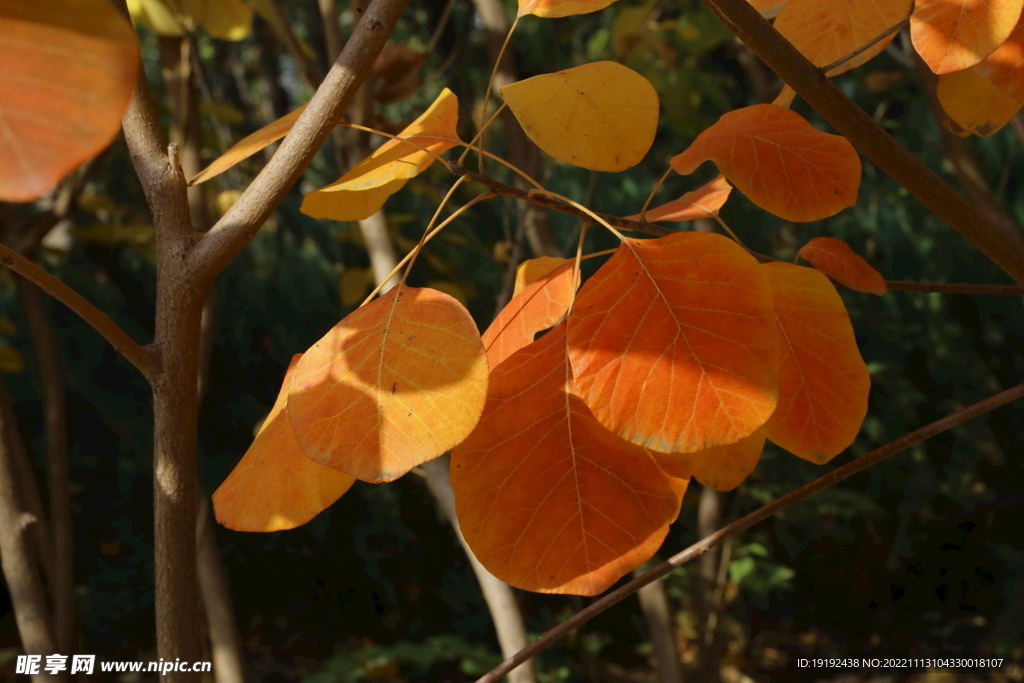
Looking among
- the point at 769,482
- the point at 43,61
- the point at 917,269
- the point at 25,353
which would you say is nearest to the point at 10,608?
the point at 25,353

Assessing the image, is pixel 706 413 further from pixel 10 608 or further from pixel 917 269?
pixel 10 608

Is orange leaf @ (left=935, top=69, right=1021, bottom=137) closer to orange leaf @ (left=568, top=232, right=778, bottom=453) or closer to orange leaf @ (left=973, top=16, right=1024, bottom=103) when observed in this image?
orange leaf @ (left=973, top=16, right=1024, bottom=103)

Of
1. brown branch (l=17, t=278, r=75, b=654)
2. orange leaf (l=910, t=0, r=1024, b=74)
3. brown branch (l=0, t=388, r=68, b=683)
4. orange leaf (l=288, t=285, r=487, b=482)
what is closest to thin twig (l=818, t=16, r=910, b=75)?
orange leaf (l=910, t=0, r=1024, b=74)

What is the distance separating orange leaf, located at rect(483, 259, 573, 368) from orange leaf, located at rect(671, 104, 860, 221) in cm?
11

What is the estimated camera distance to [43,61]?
0.17 metres

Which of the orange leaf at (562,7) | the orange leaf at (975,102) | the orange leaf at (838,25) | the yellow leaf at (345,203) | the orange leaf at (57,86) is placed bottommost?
the orange leaf at (57,86)

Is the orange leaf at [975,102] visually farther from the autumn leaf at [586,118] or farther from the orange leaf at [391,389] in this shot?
the orange leaf at [391,389]

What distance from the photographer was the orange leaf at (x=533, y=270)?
0.42 metres

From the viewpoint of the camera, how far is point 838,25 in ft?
1.33

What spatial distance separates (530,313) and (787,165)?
0.17 meters

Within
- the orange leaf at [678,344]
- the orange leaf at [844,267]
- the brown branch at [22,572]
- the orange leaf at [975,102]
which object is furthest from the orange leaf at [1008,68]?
the brown branch at [22,572]

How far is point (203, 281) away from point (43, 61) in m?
0.23

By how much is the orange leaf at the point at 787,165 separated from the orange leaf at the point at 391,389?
0.60 ft

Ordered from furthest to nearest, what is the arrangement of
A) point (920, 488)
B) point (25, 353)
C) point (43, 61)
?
point (25, 353), point (920, 488), point (43, 61)
